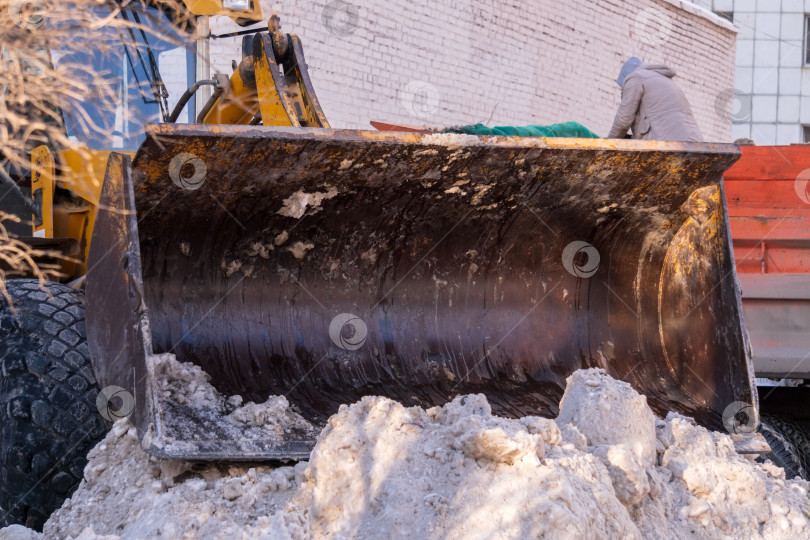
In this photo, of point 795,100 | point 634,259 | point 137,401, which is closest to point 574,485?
point 137,401

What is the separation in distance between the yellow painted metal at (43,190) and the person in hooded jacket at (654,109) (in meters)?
3.62

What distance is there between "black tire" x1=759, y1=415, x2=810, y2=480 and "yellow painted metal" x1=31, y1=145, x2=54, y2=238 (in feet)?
11.0

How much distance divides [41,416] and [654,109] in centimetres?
437

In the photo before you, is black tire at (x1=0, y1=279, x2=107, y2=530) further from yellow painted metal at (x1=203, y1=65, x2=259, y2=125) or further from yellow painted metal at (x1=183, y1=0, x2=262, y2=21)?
yellow painted metal at (x1=183, y1=0, x2=262, y2=21)

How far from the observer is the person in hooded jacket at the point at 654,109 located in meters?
5.68

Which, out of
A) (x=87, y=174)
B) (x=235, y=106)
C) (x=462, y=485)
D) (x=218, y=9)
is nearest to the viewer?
(x=462, y=485)

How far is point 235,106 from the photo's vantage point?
423cm

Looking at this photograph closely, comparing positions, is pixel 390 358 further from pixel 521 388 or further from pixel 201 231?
pixel 201 231

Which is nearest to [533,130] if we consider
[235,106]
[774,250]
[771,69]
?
[774,250]

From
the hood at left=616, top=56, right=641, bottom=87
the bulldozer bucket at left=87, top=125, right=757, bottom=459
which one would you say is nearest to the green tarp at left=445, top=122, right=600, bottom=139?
the bulldozer bucket at left=87, top=125, right=757, bottom=459

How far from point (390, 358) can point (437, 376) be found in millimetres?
205

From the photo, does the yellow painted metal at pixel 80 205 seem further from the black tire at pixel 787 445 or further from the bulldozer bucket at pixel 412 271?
the black tire at pixel 787 445

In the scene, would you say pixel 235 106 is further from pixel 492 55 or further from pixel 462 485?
pixel 492 55

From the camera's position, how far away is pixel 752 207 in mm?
4953
